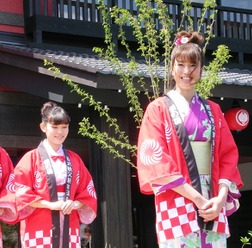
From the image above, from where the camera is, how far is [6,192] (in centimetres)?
489

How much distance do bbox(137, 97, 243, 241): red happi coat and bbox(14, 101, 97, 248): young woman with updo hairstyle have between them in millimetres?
1501

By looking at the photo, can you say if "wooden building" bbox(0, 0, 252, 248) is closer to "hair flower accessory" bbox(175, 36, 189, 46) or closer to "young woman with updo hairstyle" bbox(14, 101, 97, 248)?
"young woman with updo hairstyle" bbox(14, 101, 97, 248)

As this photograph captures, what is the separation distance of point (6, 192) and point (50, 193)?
35cm

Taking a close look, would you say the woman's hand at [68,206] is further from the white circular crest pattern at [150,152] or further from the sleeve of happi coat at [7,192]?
the white circular crest pattern at [150,152]

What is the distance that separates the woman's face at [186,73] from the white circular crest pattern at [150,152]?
38 cm

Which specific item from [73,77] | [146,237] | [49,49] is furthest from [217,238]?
[146,237]

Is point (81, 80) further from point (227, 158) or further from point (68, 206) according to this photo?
A: point (227, 158)

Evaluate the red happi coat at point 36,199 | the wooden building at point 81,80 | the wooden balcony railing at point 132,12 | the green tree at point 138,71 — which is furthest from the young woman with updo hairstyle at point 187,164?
the wooden balcony railing at point 132,12

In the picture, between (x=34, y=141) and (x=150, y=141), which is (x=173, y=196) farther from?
(x=34, y=141)

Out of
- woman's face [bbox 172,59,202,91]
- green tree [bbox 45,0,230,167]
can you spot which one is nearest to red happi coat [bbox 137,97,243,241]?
woman's face [bbox 172,59,202,91]

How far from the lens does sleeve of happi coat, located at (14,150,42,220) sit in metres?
5.06

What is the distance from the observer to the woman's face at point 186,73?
148 inches

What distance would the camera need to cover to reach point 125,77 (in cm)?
685

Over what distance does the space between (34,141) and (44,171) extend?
3.28 meters
